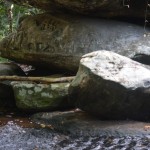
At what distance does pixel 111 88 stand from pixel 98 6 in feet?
8.25

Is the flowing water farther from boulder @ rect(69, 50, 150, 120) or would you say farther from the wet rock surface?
boulder @ rect(69, 50, 150, 120)

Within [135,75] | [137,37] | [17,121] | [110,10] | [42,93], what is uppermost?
[110,10]

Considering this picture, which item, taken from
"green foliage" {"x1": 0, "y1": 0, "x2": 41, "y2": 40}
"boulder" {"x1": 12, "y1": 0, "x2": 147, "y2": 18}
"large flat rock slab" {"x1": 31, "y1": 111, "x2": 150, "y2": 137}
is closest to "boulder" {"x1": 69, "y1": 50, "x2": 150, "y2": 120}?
"large flat rock slab" {"x1": 31, "y1": 111, "x2": 150, "y2": 137}

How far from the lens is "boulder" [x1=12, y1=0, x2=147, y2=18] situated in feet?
24.9

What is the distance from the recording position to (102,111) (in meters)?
6.12

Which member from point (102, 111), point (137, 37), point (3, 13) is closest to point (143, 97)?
point (102, 111)

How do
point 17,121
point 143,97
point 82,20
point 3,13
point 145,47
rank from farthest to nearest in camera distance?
1. point 3,13
2. point 82,20
3. point 145,47
4. point 17,121
5. point 143,97

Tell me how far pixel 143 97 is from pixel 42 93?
2.01 metres

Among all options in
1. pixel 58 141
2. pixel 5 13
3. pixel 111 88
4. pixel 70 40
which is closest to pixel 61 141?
pixel 58 141

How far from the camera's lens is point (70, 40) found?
313 inches

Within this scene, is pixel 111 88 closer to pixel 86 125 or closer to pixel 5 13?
pixel 86 125

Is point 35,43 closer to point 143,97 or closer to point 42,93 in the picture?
point 42,93

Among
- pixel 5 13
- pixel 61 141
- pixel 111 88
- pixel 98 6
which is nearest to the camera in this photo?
pixel 61 141

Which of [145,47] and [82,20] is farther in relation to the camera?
[82,20]
